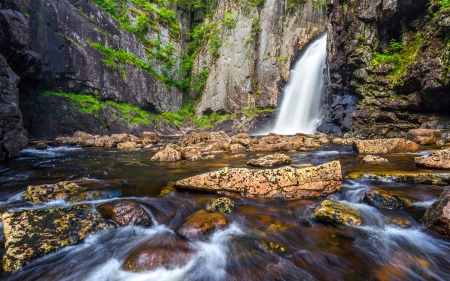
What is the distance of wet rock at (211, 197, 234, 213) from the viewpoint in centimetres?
341

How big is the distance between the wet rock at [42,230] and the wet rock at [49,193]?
1120mm

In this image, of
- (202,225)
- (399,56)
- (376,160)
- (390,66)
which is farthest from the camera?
(390,66)

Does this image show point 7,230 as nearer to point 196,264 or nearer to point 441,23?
point 196,264

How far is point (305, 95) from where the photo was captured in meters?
22.7

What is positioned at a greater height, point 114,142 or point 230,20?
point 230,20

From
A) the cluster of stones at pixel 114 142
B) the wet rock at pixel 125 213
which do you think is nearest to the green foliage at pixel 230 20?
the cluster of stones at pixel 114 142

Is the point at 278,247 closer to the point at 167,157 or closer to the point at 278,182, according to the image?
the point at 278,182

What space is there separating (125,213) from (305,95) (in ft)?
73.6

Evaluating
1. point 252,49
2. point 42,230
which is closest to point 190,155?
point 42,230

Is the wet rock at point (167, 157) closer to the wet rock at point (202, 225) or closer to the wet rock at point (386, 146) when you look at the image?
the wet rock at point (202, 225)

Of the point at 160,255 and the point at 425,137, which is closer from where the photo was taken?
the point at 160,255

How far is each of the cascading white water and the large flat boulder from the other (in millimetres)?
17444

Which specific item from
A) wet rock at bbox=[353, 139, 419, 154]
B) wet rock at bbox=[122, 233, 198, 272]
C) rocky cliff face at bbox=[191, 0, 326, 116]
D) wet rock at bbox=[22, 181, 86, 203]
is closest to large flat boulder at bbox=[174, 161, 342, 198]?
wet rock at bbox=[122, 233, 198, 272]

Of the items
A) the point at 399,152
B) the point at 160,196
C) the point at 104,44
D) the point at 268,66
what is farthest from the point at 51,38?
the point at 399,152
